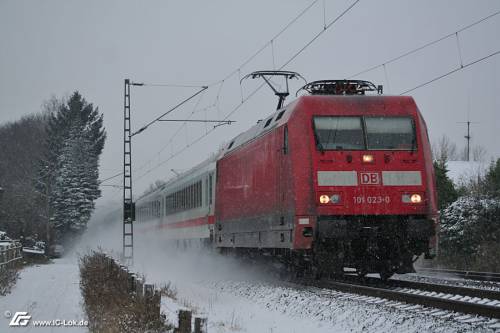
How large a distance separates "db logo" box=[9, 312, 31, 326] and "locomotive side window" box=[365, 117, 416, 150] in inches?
268

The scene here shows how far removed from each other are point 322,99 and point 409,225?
3003mm

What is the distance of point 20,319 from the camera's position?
10.6 meters

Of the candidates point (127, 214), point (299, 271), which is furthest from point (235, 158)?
point (127, 214)

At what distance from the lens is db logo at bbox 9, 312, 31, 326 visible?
10188mm

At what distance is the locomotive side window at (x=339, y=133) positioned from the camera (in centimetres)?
1347

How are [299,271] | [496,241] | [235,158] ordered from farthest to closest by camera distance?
1. [496,241]
2. [235,158]
3. [299,271]

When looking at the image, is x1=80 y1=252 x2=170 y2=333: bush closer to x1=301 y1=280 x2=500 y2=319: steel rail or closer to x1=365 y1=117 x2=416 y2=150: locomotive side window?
x1=301 y1=280 x2=500 y2=319: steel rail

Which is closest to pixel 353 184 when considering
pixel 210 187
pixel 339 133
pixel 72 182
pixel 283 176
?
pixel 339 133

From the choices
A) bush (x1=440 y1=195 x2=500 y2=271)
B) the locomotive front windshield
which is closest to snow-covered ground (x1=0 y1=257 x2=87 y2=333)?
the locomotive front windshield

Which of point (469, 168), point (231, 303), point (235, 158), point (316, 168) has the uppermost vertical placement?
point (469, 168)

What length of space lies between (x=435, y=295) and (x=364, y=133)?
337cm

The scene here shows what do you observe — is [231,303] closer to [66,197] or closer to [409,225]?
[409,225]

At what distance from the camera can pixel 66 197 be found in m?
54.9

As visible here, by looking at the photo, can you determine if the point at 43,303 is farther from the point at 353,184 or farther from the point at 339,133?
the point at 339,133
